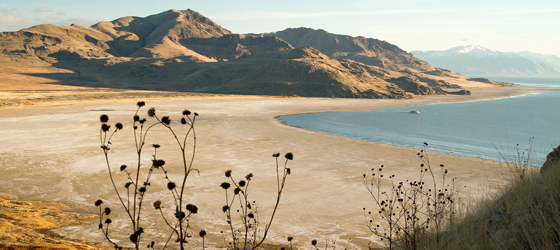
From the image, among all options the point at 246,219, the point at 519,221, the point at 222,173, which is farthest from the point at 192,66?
the point at 519,221

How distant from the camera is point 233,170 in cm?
1788

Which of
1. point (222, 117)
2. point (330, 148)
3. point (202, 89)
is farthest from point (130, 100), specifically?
point (330, 148)

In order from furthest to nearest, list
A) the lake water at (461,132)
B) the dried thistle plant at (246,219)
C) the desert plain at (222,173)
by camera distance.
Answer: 1. the lake water at (461,132)
2. the desert plain at (222,173)
3. the dried thistle plant at (246,219)

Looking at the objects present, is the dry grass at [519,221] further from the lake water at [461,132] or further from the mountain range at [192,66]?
the mountain range at [192,66]

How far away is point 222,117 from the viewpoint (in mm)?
41656

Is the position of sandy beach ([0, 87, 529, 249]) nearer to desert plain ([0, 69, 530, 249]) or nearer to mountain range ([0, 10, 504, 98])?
desert plain ([0, 69, 530, 249])

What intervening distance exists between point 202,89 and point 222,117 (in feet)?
169

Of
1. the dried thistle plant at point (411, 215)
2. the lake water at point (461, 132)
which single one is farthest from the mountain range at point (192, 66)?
the dried thistle plant at point (411, 215)

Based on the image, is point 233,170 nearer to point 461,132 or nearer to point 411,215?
point 411,215

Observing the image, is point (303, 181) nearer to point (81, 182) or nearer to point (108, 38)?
point (81, 182)

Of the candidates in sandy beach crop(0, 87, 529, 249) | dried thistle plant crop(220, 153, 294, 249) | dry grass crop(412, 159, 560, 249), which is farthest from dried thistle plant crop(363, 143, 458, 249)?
dried thistle plant crop(220, 153, 294, 249)

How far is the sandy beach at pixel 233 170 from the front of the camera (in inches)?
431

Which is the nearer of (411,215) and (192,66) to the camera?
(411,215)

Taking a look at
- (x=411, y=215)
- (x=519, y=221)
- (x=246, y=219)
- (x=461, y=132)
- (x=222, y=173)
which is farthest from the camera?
(x=461, y=132)
